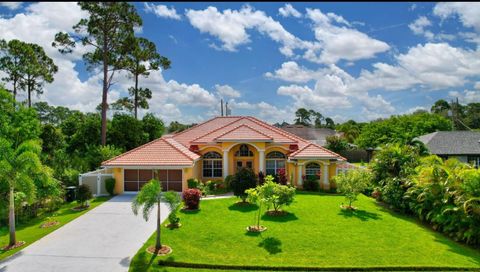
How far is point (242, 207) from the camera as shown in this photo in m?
21.2

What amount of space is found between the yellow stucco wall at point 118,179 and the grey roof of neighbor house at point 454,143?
107 ft

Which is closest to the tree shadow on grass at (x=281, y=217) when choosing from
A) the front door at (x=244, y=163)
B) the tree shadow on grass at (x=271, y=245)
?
the tree shadow on grass at (x=271, y=245)

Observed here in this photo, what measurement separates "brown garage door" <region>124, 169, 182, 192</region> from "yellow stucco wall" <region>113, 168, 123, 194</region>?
0.33m

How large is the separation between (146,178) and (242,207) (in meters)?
8.80

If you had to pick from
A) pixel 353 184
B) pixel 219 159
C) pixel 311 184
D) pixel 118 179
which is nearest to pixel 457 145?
pixel 311 184

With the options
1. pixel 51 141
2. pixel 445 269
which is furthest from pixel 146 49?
pixel 445 269

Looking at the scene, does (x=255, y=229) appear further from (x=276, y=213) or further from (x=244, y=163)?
(x=244, y=163)

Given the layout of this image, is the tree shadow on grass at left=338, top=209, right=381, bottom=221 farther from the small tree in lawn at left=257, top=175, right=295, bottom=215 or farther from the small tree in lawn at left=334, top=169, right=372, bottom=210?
the small tree in lawn at left=257, top=175, right=295, bottom=215

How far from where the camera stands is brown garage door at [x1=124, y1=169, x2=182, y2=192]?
25.6 metres

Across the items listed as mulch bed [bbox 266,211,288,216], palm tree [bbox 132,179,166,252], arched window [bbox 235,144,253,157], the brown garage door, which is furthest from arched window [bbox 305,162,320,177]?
palm tree [bbox 132,179,166,252]

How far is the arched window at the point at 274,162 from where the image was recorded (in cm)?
2892

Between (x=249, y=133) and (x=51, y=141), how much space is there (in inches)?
740

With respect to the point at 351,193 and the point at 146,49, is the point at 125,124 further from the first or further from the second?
the point at 351,193

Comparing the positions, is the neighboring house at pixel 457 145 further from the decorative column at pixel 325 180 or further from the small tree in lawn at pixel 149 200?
the small tree in lawn at pixel 149 200
